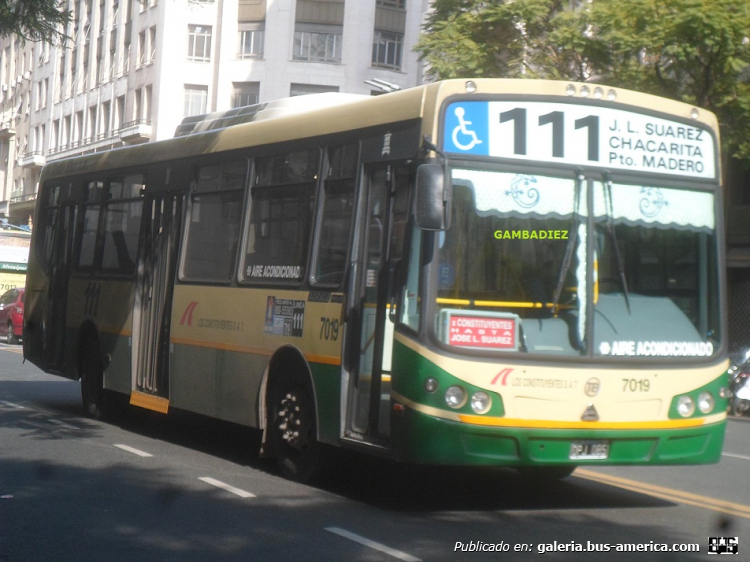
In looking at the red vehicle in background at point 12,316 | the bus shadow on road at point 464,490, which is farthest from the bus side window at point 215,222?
the red vehicle in background at point 12,316

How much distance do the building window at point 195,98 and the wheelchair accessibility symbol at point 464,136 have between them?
153 ft

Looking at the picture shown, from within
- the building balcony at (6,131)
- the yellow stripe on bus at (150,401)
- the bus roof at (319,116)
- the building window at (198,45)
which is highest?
the building window at (198,45)

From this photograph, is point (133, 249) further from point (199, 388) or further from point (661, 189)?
point (661, 189)

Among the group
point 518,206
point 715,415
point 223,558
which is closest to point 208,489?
point 223,558

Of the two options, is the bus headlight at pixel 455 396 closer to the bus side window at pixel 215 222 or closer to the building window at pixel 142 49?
the bus side window at pixel 215 222

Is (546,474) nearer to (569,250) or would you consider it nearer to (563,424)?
(563,424)

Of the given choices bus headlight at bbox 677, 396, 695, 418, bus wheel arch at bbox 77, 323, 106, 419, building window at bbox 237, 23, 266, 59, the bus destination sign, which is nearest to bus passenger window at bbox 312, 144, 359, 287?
the bus destination sign

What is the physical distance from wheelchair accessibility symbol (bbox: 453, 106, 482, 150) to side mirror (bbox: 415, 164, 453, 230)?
0.40 metres

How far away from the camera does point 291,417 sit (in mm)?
9805

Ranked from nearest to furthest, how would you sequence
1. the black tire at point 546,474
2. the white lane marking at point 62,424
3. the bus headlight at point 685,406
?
the bus headlight at point 685,406 → the black tire at point 546,474 → the white lane marking at point 62,424

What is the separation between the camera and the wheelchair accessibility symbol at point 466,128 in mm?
8258

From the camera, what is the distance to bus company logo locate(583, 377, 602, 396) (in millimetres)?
8258

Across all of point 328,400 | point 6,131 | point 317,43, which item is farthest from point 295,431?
point 6,131

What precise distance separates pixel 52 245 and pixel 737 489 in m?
9.02
